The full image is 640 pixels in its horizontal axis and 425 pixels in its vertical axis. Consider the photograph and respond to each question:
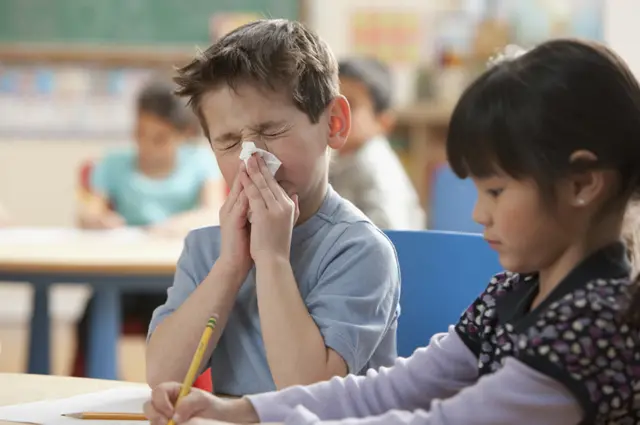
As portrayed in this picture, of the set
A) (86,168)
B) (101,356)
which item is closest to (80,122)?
(86,168)

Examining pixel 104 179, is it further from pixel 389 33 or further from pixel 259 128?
pixel 259 128

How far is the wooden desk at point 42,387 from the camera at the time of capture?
1146 mm

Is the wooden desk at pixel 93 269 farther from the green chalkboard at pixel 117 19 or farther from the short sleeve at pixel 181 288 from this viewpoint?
the green chalkboard at pixel 117 19

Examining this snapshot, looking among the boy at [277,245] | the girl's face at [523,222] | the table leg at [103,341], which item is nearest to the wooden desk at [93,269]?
the table leg at [103,341]

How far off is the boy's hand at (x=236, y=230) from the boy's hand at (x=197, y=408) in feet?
1.01

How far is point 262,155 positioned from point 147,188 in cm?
239

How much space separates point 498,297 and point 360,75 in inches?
103

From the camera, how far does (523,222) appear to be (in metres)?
0.87

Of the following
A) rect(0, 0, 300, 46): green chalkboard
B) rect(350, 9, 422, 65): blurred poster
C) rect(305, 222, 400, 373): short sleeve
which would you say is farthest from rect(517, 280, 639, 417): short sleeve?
rect(350, 9, 422, 65): blurred poster

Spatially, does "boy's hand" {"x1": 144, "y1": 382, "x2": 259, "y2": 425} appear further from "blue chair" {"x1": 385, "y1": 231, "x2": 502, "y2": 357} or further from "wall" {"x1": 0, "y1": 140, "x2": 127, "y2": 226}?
"wall" {"x1": 0, "y1": 140, "x2": 127, "y2": 226}

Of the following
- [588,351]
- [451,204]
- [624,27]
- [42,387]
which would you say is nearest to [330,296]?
[42,387]

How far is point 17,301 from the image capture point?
5043 millimetres

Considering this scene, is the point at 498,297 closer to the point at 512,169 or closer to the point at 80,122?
the point at 512,169

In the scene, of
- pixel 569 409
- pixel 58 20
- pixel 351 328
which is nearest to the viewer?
pixel 569 409
